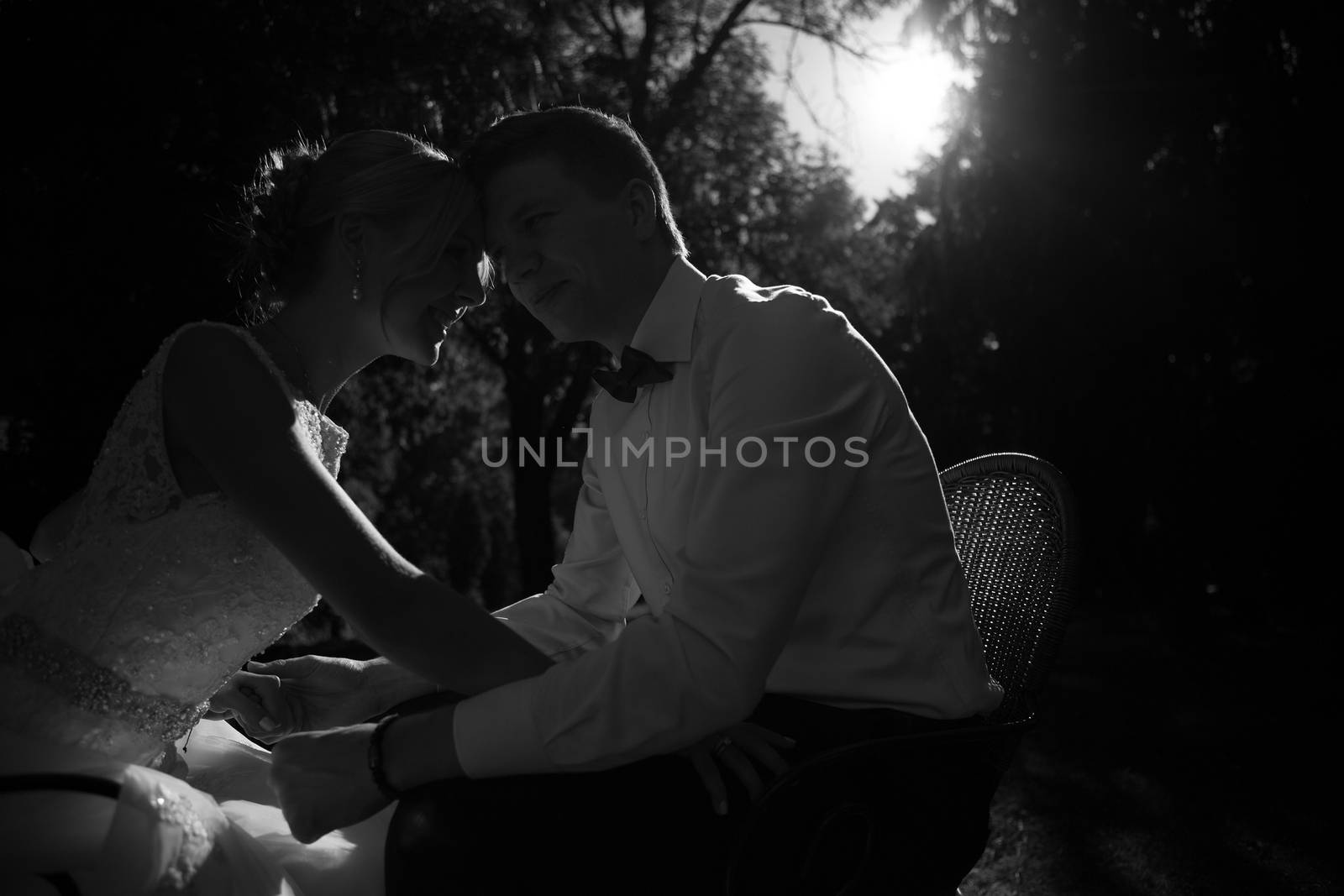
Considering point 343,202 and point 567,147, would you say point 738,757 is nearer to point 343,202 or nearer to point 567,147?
point 343,202

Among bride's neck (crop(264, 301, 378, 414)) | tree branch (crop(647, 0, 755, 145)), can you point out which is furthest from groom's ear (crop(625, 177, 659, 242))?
tree branch (crop(647, 0, 755, 145))

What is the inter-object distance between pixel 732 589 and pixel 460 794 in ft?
1.74

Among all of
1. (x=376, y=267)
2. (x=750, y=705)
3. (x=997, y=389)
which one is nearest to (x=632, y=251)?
(x=376, y=267)

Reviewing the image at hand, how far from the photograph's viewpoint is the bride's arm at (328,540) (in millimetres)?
1760

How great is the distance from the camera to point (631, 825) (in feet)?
5.36

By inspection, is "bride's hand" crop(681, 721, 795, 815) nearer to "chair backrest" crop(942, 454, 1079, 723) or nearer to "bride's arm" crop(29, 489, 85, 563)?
"chair backrest" crop(942, 454, 1079, 723)

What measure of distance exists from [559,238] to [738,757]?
138cm

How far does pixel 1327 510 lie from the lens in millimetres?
9422

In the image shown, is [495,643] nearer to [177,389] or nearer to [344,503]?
[344,503]

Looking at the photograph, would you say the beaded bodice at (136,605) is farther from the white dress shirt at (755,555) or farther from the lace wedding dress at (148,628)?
the white dress shirt at (755,555)

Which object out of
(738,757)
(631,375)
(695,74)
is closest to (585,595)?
(631,375)

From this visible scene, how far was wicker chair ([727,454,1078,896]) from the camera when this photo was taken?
1.70 m

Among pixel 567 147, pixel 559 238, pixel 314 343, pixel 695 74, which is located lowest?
pixel 314 343

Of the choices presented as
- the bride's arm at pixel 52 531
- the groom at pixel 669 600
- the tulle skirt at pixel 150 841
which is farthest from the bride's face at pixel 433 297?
the tulle skirt at pixel 150 841
